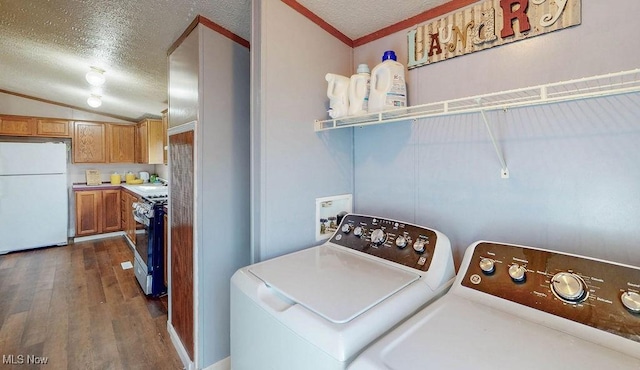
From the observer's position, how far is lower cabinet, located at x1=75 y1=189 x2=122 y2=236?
433cm

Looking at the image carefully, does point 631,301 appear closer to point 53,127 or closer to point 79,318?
point 79,318

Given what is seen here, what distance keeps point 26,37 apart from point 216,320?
255cm

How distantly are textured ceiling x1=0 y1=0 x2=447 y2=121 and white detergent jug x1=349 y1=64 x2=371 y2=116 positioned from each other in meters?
0.33

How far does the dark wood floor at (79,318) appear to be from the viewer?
1.77 metres

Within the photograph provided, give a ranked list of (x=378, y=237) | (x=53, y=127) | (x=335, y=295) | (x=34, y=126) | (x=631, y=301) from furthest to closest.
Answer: (x=53, y=127) < (x=34, y=126) < (x=378, y=237) < (x=335, y=295) < (x=631, y=301)

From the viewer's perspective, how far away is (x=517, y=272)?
783 mm

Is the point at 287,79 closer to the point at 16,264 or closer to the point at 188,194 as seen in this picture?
the point at 188,194

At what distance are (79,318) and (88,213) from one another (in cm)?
291

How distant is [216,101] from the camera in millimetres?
1562

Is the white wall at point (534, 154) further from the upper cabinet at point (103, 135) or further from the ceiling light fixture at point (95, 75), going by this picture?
the upper cabinet at point (103, 135)

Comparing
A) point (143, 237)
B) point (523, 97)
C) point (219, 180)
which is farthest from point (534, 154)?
point (143, 237)

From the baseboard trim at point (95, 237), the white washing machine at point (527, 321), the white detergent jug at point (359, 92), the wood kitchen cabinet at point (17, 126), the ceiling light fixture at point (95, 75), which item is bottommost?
the baseboard trim at point (95, 237)

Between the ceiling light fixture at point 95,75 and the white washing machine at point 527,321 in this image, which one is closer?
the white washing machine at point 527,321

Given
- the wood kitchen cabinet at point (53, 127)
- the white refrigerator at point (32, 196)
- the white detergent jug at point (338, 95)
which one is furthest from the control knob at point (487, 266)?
the wood kitchen cabinet at point (53, 127)
